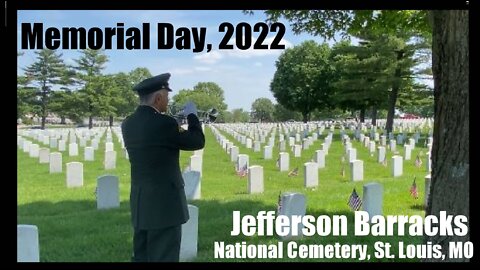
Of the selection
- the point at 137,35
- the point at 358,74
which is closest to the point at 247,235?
the point at 137,35

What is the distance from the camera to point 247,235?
18.2 feet

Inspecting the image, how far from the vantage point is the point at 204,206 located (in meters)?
7.98

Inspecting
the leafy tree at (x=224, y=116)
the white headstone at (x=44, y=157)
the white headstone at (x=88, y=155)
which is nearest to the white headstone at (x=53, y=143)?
the white headstone at (x=88, y=155)

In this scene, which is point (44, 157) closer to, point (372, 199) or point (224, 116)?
point (224, 116)

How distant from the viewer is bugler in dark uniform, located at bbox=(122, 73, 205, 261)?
13.0 feet

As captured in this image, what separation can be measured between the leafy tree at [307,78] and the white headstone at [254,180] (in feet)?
31.9

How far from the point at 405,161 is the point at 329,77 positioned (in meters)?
14.3

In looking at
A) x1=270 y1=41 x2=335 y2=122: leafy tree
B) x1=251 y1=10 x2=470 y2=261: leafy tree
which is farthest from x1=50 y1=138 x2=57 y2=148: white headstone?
x1=251 y1=10 x2=470 y2=261: leafy tree

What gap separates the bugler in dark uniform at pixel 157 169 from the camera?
396 cm

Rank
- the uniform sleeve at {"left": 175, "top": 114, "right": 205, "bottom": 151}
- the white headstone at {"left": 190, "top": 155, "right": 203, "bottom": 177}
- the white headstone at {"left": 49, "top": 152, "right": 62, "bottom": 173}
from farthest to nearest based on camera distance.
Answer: the white headstone at {"left": 49, "top": 152, "right": 62, "bottom": 173} < the white headstone at {"left": 190, "top": 155, "right": 203, "bottom": 177} < the uniform sleeve at {"left": 175, "top": 114, "right": 205, "bottom": 151}

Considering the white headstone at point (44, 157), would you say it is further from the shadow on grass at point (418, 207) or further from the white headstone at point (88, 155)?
the shadow on grass at point (418, 207)

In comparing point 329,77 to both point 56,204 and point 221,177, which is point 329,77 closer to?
point 221,177

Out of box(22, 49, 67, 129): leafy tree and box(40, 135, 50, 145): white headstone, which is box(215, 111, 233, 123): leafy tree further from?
box(40, 135, 50, 145): white headstone
